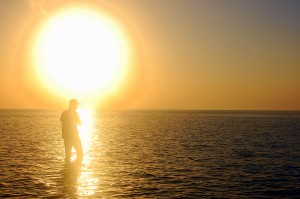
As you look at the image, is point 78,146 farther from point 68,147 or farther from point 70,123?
point 70,123

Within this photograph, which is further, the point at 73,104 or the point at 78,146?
the point at 78,146

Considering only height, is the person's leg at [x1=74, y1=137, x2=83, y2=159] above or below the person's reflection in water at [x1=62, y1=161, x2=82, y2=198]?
above

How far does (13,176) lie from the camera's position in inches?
877

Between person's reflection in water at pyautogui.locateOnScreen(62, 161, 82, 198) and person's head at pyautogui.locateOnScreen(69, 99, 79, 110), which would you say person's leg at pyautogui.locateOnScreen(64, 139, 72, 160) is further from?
person's head at pyautogui.locateOnScreen(69, 99, 79, 110)

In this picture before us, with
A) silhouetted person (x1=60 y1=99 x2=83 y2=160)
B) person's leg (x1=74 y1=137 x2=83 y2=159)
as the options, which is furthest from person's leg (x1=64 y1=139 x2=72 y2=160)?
person's leg (x1=74 y1=137 x2=83 y2=159)

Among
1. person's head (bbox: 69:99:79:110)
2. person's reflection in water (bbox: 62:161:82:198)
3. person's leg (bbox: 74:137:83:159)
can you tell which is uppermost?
person's head (bbox: 69:99:79:110)

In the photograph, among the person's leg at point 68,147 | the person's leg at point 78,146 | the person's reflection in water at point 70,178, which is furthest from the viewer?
the person's leg at point 78,146

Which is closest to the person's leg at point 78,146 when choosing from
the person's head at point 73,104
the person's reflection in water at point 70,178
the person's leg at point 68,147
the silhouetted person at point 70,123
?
the silhouetted person at point 70,123

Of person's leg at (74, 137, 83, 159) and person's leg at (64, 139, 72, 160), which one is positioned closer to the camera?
person's leg at (64, 139, 72, 160)

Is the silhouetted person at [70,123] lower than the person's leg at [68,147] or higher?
higher

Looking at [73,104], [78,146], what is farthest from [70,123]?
[78,146]

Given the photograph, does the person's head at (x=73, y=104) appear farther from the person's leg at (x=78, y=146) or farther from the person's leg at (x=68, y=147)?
the person's leg at (x=68, y=147)

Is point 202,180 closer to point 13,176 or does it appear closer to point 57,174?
point 57,174

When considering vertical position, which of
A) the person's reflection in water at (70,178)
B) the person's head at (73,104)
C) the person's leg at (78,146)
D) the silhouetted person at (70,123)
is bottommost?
the person's reflection in water at (70,178)
